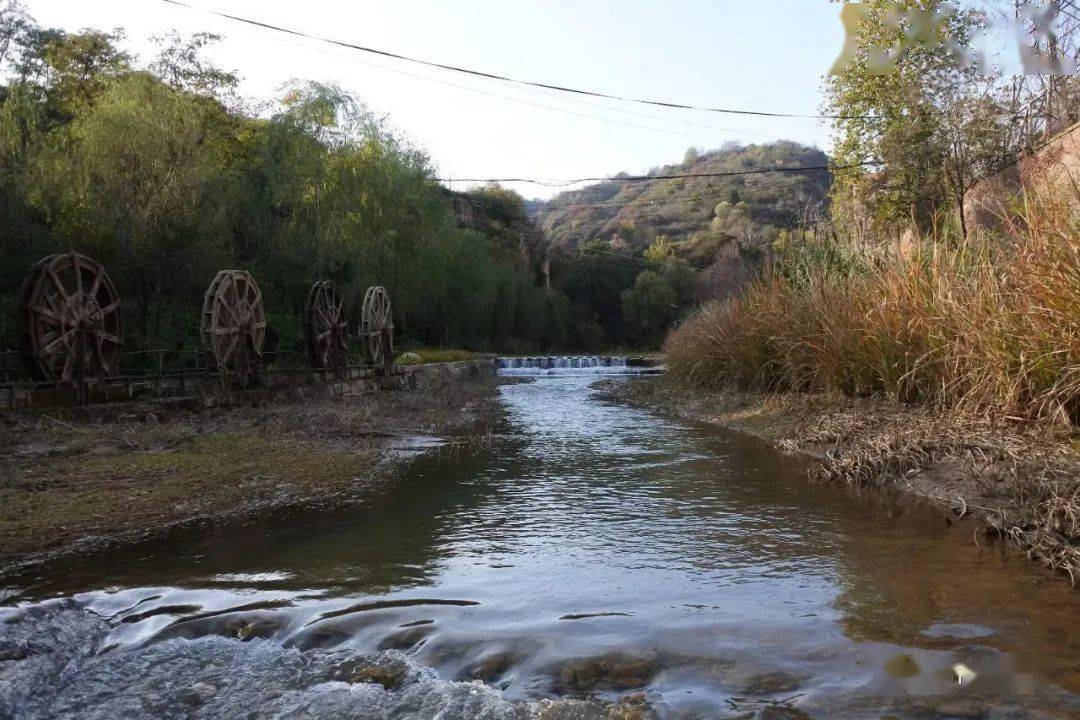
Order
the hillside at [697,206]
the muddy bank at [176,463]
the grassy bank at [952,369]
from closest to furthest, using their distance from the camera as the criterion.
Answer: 1. the grassy bank at [952,369]
2. the muddy bank at [176,463]
3. the hillside at [697,206]

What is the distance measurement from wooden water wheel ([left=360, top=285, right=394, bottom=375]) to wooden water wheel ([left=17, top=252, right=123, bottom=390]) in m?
6.58

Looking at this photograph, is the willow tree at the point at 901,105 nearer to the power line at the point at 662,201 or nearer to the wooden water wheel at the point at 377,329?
the wooden water wheel at the point at 377,329

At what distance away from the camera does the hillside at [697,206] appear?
65.8 m

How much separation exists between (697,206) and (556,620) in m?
84.9

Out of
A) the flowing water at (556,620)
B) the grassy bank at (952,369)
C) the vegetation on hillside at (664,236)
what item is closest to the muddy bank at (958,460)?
the grassy bank at (952,369)

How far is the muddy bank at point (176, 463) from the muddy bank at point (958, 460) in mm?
Answer: 3745

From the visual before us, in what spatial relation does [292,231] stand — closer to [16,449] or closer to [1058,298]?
[16,449]

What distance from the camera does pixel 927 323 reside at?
288 inches

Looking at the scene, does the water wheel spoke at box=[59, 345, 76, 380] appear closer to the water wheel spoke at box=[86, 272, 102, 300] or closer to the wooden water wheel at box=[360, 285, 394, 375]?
the water wheel spoke at box=[86, 272, 102, 300]

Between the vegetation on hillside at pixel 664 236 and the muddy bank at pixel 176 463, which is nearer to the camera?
the muddy bank at pixel 176 463

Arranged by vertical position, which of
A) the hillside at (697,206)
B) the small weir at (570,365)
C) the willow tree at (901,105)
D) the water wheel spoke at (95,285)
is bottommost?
the small weir at (570,365)

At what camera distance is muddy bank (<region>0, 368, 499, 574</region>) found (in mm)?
5074

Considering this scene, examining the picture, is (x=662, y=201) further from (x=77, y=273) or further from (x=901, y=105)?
(x=77, y=273)

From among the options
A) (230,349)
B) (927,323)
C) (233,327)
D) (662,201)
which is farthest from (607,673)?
(662,201)
